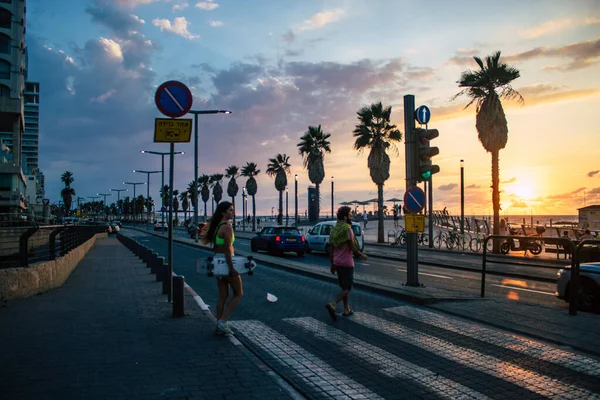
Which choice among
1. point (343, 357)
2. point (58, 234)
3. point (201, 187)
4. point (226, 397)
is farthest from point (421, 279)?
point (201, 187)

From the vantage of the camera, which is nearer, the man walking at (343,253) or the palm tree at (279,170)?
the man walking at (343,253)

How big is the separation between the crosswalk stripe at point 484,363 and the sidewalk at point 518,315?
140 cm

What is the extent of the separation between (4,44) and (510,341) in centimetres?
7721

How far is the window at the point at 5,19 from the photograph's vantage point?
67.3 metres

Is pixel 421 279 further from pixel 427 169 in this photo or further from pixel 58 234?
pixel 58 234

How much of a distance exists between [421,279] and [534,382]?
9.87 meters

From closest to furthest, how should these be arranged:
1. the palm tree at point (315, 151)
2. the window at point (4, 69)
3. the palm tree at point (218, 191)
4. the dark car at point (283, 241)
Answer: the dark car at point (283, 241) → the palm tree at point (315, 151) → the window at point (4, 69) → the palm tree at point (218, 191)

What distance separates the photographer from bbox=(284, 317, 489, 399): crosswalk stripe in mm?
4887

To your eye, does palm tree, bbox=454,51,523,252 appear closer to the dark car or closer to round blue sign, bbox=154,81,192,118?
the dark car

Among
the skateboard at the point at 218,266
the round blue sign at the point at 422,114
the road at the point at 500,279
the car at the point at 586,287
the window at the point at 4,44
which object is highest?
the window at the point at 4,44

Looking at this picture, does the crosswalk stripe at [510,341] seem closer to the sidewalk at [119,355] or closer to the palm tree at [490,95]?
the sidewalk at [119,355]

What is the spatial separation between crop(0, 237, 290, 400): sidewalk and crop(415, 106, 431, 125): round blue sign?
6.58 metres

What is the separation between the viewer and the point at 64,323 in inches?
301

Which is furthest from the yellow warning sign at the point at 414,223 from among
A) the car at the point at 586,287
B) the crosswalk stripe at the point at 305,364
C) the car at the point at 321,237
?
the car at the point at 321,237
